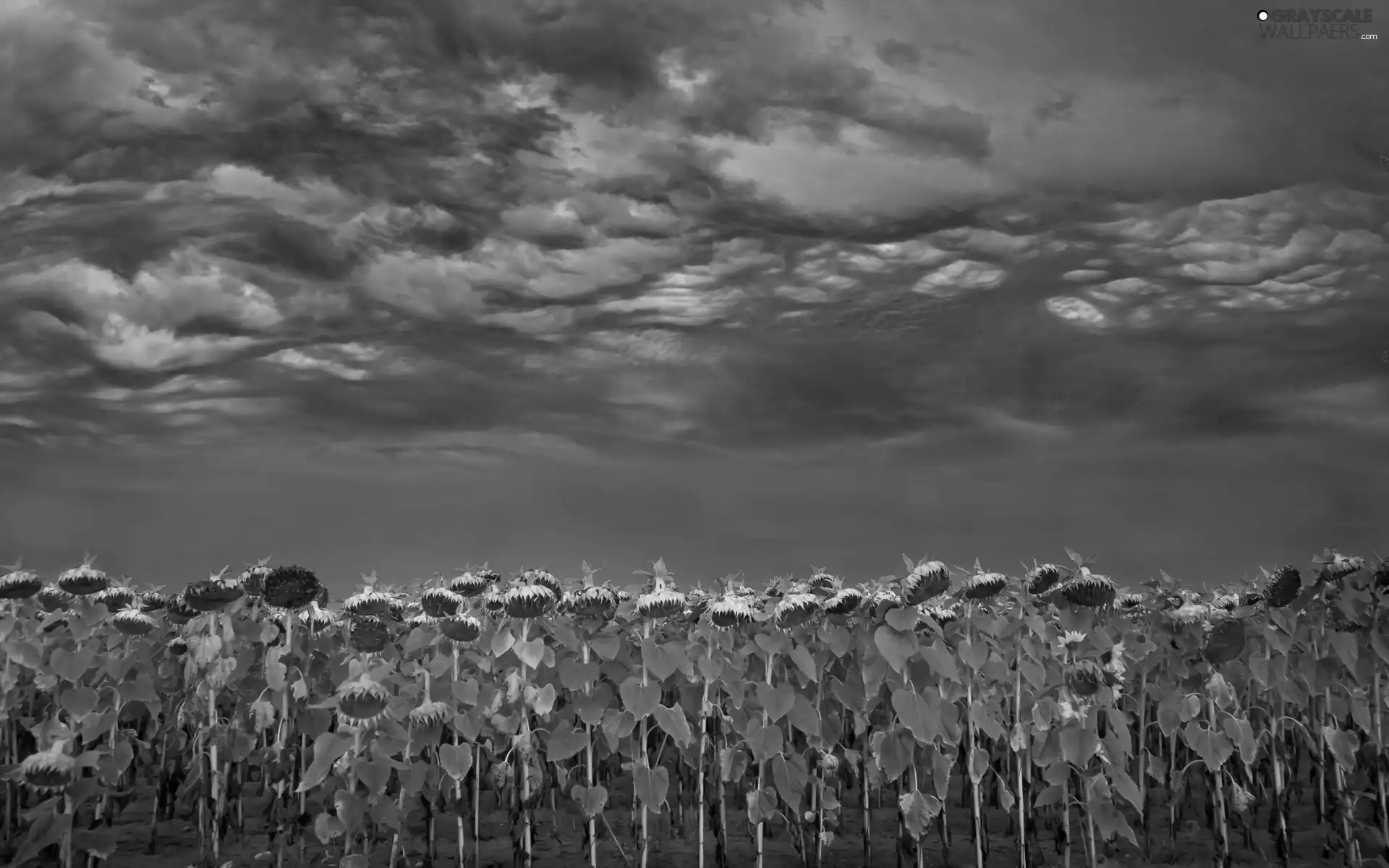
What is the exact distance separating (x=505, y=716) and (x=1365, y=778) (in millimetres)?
11033

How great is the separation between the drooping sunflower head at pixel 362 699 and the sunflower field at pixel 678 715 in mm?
24

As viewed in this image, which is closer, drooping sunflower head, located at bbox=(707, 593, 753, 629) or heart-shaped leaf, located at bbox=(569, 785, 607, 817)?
drooping sunflower head, located at bbox=(707, 593, 753, 629)

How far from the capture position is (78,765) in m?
8.09

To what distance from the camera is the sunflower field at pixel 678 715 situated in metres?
8.16

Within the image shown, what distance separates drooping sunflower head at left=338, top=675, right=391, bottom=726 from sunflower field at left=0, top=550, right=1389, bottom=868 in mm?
24

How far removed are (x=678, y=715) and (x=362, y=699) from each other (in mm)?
2514

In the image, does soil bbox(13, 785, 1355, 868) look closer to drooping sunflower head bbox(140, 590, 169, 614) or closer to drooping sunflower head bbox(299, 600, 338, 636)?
drooping sunflower head bbox(299, 600, 338, 636)

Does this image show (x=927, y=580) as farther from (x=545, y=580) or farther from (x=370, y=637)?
(x=370, y=637)

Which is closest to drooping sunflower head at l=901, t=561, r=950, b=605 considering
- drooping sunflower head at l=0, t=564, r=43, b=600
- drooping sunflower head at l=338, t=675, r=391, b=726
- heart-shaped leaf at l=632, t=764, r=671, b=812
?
heart-shaped leaf at l=632, t=764, r=671, b=812

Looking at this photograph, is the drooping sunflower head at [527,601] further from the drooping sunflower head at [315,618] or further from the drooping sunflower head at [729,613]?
the drooping sunflower head at [315,618]

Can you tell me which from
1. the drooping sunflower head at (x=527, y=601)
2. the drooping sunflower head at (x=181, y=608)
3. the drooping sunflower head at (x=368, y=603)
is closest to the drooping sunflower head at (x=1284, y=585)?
the drooping sunflower head at (x=527, y=601)

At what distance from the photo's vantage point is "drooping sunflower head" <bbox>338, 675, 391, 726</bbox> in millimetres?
7309

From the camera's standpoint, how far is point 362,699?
7.32 m

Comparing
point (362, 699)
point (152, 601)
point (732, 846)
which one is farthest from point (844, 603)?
point (152, 601)
